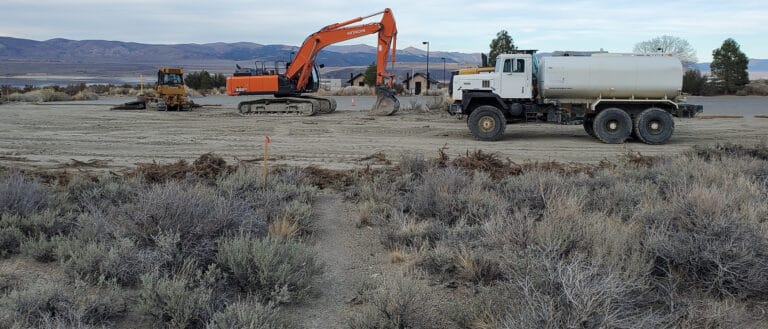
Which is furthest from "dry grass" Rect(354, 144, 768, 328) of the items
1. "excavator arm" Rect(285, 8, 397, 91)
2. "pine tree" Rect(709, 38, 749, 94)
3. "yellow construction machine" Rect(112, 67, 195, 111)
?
"pine tree" Rect(709, 38, 749, 94)

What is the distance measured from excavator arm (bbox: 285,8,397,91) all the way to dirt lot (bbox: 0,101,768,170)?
7.39ft

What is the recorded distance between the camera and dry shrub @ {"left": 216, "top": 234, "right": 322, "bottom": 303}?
5363 mm

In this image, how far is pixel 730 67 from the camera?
63.1 metres

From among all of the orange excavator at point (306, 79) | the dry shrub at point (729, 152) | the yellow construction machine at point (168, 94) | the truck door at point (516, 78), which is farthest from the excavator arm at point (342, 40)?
the dry shrub at point (729, 152)

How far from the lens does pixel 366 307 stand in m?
5.06

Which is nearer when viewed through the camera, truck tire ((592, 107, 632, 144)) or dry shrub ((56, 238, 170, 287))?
dry shrub ((56, 238, 170, 287))

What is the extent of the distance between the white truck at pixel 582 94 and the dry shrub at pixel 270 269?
13363 millimetres

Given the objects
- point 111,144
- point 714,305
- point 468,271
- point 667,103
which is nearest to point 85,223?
point 468,271

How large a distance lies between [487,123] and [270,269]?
13.8 m

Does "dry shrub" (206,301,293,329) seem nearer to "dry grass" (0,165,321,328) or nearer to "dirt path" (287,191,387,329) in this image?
"dry grass" (0,165,321,328)

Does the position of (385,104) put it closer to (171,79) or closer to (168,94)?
(168,94)

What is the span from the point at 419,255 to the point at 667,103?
46.1ft

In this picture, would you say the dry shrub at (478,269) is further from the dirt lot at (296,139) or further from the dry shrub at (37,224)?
the dirt lot at (296,139)

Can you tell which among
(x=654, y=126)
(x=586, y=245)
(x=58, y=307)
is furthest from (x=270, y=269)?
(x=654, y=126)
